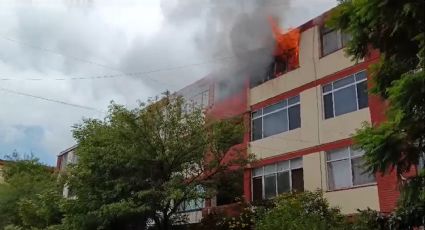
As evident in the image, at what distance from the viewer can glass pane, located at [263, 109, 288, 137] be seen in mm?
20669

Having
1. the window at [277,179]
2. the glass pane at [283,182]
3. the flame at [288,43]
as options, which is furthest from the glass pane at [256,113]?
the glass pane at [283,182]

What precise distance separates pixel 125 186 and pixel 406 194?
37.4 ft

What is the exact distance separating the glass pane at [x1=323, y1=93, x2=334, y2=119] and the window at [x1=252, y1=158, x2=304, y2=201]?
6.62 ft

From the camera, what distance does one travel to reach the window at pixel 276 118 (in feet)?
66.5

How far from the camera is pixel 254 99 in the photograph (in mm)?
22344

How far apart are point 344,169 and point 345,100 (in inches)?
97.4

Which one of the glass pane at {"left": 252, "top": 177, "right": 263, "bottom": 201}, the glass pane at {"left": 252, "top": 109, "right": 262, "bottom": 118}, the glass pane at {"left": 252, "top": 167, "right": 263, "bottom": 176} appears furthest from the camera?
the glass pane at {"left": 252, "top": 109, "right": 262, "bottom": 118}

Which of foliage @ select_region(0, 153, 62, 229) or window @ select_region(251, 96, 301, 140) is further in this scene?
foliage @ select_region(0, 153, 62, 229)

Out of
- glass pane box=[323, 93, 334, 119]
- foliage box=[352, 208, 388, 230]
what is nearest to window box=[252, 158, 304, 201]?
glass pane box=[323, 93, 334, 119]

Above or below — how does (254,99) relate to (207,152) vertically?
above

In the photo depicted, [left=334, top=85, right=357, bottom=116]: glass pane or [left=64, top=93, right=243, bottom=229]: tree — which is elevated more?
[left=334, top=85, right=357, bottom=116]: glass pane

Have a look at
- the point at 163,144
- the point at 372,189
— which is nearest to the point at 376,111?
the point at 372,189

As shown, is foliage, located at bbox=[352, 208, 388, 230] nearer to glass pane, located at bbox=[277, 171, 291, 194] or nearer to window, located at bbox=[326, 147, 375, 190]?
window, located at bbox=[326, 147, 375, 190]

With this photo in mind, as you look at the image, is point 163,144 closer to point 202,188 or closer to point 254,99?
point 202,188
